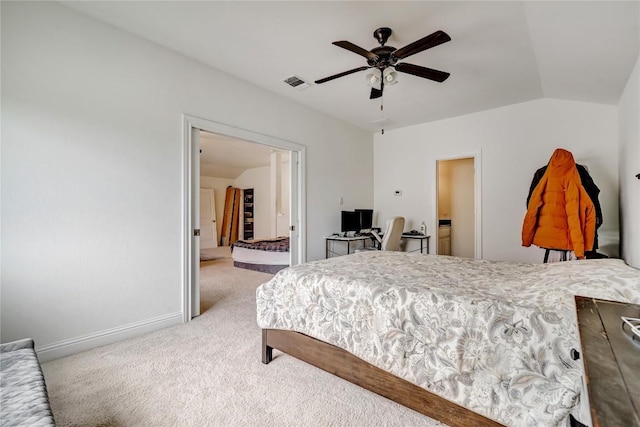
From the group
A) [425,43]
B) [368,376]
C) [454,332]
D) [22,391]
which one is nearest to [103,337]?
[22,391]

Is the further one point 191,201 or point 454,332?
point 191,201

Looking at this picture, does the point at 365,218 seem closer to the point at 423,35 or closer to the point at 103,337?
the point at 423,35

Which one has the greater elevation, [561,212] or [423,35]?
[423,35]

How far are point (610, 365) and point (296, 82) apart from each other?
3459 millimetres

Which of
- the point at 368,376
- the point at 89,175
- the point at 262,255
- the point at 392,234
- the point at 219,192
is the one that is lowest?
the point at 368,376

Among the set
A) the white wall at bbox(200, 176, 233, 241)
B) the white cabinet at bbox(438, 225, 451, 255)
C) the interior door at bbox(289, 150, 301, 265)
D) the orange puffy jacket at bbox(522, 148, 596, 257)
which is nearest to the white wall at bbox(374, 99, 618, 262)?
the white cabinet at bbox(438, 225, 451, 255)

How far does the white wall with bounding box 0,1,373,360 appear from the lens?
6.31ft

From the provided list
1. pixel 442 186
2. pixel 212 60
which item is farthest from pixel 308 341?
pixel 442 186

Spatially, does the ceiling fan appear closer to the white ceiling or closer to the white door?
the white ceiling

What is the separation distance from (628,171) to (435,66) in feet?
6.64

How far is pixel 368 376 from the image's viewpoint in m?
1.54

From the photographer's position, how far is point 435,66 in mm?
2885

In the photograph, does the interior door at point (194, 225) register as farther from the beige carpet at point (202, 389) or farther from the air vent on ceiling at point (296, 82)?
the air vent on ceiling at point (296, 82)

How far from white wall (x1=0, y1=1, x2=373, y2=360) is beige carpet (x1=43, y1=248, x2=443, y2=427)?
37 centimetres
